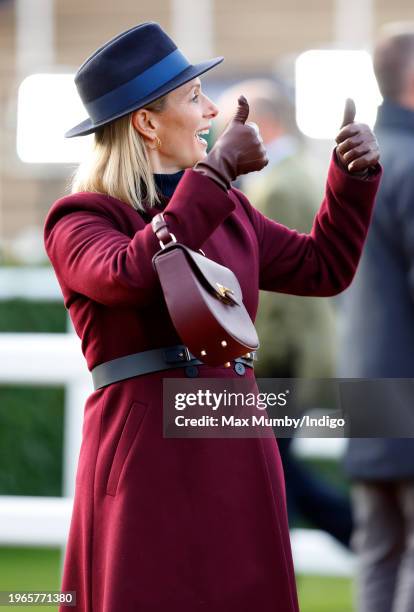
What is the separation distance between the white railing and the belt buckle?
2.25 meters

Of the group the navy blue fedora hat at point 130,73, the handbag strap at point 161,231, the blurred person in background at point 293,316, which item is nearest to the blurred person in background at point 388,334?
the blurred person in background at point 293,316

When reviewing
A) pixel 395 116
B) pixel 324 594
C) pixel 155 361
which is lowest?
pixel 155 361

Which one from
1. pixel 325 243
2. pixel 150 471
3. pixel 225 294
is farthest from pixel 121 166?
pixel 150 471

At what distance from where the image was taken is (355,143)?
3.08 meters

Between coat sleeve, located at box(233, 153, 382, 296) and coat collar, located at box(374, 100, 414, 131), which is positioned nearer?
coat sleeve, located at box(233, 153, 382, 296)

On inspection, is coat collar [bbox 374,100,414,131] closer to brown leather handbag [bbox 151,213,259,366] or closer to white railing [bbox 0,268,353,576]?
white railing [bbox 0,268,353,576]

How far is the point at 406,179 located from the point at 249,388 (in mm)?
1369

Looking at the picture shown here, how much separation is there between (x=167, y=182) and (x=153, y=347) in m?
0.42

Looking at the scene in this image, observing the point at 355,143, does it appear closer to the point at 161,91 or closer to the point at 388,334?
the point at 161,91

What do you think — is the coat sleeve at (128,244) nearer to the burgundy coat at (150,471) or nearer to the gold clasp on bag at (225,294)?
the burgundy coat at (150,471)

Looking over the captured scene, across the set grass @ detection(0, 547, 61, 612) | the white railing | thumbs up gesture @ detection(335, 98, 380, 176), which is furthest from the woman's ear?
grass @ detection(0, 547, 61, 612)

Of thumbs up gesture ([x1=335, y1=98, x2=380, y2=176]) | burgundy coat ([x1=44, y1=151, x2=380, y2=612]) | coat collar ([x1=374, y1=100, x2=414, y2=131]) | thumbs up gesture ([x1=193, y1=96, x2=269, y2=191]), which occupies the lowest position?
burgundy coat ([x1=44, y1=151, x2=380, y2=612])

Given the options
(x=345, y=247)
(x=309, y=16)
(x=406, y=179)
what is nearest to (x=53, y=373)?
(x=406, y=179)

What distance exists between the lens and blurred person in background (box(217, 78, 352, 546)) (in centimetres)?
511
